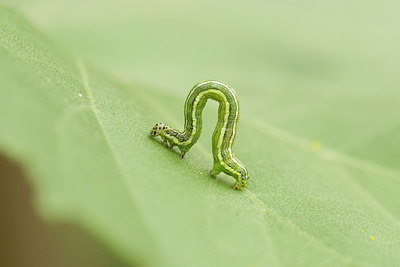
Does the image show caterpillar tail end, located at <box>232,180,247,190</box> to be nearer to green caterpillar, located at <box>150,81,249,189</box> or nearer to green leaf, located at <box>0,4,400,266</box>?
green leaf, located at <box>0,4,400,266</box>

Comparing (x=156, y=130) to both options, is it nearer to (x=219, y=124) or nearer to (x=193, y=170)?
(x=193, y=170)

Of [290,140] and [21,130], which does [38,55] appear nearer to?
[21,130]

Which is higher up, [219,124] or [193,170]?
[219,124]

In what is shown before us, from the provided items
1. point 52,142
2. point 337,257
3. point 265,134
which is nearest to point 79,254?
point 52,142

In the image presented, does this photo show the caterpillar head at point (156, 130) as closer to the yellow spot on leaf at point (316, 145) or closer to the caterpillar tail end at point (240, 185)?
the caterpillar tail end at point (240, 185)

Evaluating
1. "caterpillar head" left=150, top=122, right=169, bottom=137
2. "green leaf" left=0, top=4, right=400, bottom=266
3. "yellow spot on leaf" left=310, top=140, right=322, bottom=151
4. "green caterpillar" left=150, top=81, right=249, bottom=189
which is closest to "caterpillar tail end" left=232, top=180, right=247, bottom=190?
"green leaf" left=0, top=4, right=400, bottom=266

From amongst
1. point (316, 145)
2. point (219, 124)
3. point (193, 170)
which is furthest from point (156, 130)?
point (316, 145)

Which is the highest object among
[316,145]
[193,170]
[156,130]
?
[316,145]

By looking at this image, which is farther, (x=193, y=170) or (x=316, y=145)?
(x=316, y=145)

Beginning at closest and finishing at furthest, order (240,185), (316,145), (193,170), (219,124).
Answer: (193,170) < (240,185) < (219,124) < (316,145)
